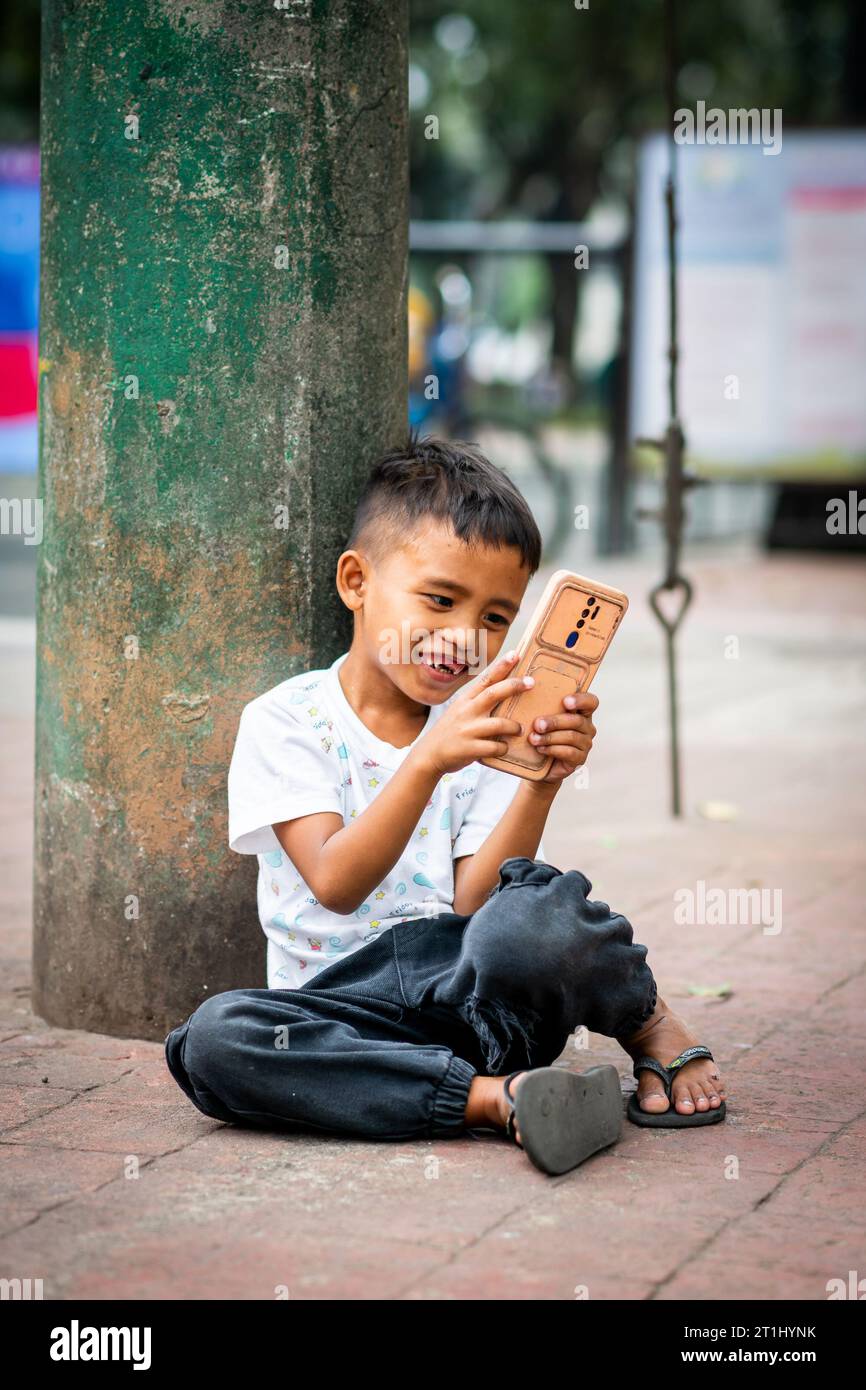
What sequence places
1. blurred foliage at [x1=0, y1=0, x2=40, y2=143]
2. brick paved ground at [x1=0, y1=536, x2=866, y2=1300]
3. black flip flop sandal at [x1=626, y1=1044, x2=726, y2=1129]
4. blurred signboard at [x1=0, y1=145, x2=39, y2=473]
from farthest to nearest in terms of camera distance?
1. blurred foliage at [x1=0, y1=0, x2=40, y2=143]
2. blurred signboard at [x1=0, y1=145, x2=39, y2=473]
3. black flip flop sandal at [x1=626, y1=1044, x2=726, y2=1129]
4. brick paved ground at [x1=0, y1=536, x2=866, y2=1300]

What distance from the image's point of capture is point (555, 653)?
2883 millimetres

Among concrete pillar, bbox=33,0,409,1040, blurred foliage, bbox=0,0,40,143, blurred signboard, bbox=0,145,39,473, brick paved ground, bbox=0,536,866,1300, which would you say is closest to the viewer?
brick paved ground, bbox=0,536,866,1300

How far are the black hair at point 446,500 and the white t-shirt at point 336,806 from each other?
305 millimetres

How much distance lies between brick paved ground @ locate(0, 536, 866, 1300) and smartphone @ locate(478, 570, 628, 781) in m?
0.62

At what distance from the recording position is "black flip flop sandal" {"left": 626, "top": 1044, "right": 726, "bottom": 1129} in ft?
9.80

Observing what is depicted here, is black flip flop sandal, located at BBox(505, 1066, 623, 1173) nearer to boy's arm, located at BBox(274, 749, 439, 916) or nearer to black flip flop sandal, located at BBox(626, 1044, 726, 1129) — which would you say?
black flip flop sandal, located at BBox(626, 1044, 726, 1129)

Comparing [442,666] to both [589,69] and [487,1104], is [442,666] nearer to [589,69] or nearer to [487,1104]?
[487,1104]

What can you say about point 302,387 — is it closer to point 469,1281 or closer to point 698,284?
point 469,1281

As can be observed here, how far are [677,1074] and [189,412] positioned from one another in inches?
57.1

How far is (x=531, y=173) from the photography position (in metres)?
30.1

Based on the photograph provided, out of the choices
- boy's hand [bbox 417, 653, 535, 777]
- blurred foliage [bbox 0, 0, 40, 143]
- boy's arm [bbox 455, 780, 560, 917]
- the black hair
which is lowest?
boy's arm [bbox 455, 780, 560, 917]

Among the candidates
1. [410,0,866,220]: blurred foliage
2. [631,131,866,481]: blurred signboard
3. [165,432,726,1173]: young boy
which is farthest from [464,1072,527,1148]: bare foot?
[410,0,866,220]: blurred foliage

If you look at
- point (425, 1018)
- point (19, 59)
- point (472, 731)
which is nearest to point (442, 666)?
point (472, 731)
